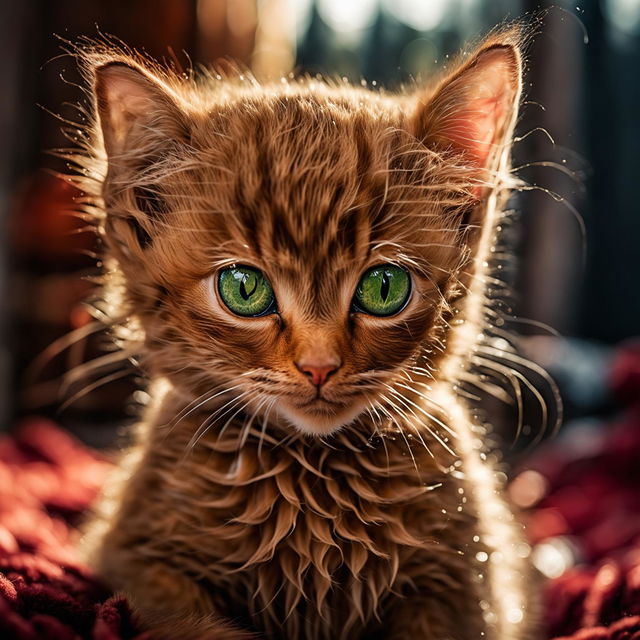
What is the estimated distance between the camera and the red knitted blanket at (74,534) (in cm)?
70

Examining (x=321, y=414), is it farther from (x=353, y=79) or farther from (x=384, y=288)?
(x=353, y=79)

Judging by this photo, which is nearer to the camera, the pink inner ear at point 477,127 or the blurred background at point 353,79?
the pink inner ear at point 477,127

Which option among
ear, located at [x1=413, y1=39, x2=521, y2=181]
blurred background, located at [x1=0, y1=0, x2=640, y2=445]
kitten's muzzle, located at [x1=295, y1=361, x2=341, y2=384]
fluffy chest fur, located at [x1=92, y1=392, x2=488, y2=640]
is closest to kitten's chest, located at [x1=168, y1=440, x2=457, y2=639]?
fluffy chest fur, located at [x1=92, y1=392, x2=488, y2=640]

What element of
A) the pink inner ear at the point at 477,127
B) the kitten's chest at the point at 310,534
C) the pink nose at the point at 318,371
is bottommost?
the kitten's chest at the point at 310,534

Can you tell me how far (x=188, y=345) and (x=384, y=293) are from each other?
208mm

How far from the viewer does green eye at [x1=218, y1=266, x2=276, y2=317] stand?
0.72 metres

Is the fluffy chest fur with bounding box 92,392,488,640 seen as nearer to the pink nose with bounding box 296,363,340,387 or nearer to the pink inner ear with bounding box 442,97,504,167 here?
the pink nose with bounding box 296,363,340,387

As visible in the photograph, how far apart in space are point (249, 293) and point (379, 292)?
13cm

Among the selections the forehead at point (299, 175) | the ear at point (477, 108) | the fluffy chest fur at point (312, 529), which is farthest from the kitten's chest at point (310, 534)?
the ear at point (477, 108)

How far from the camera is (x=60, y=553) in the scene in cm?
96

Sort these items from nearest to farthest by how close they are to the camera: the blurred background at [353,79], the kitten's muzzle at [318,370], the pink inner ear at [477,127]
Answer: the kitten's muzzle at [318,370], the pink inner ear at [477,127], the blurred background at [353,79]

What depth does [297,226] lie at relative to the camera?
71cm

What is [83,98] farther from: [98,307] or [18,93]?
Result: [18,93]

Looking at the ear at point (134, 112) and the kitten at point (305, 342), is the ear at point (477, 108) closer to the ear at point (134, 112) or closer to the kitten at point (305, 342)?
the kitten at point (305, 342)
